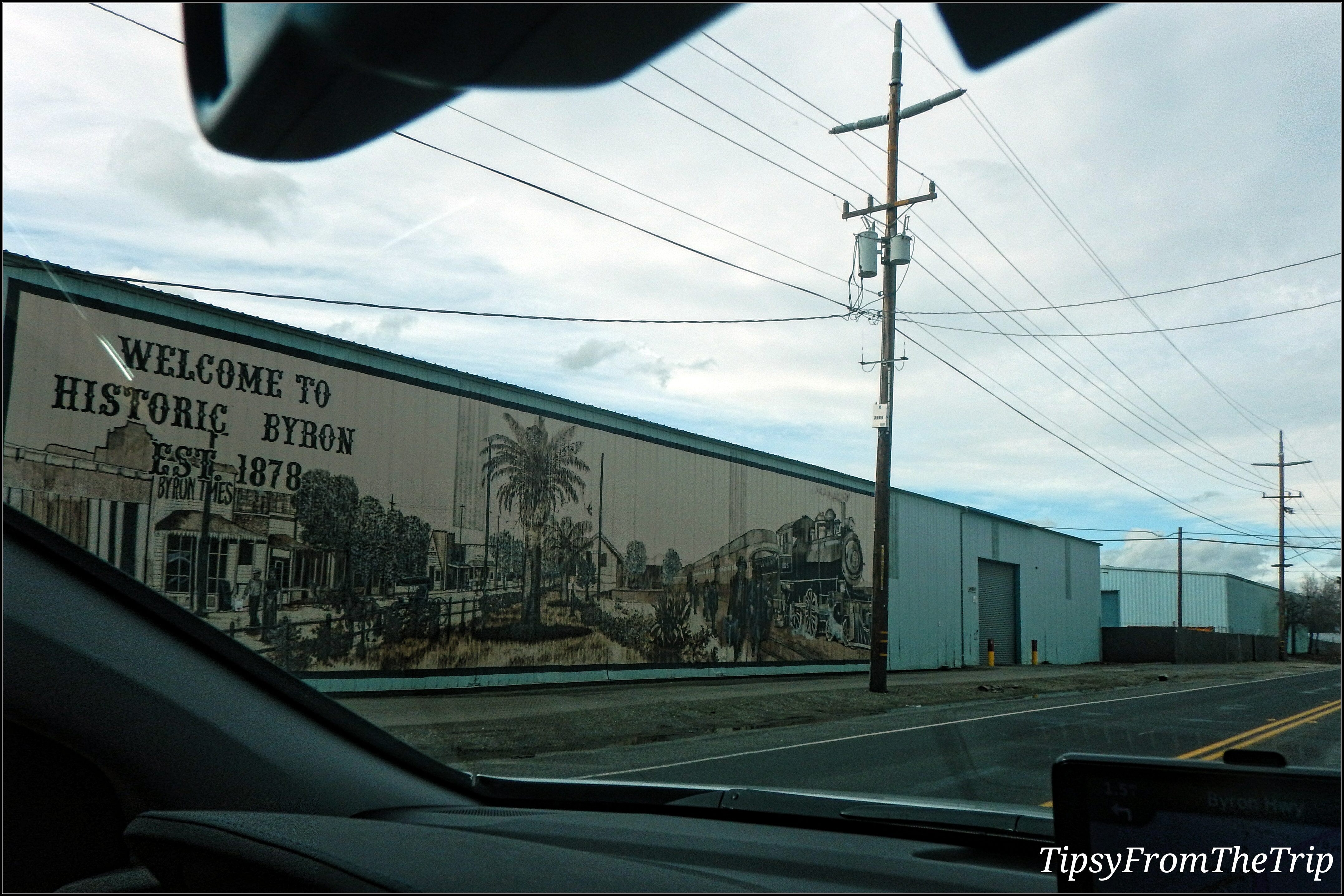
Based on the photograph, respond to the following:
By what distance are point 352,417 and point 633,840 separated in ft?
44.6

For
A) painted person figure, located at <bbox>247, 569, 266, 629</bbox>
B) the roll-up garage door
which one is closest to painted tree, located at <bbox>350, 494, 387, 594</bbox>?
painted person figure, located at <bbox>247, 569, 266, 629</bbox>

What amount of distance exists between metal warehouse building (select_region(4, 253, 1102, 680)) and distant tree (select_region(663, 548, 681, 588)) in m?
0.12

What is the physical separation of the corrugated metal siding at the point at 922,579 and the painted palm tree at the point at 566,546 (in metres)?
11.0

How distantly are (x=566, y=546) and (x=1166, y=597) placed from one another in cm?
1724

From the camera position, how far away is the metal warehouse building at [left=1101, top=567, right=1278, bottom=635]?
383 cm

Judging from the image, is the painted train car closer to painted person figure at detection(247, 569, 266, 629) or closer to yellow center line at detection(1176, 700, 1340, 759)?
painted person figure at detection(247, 569, 266, 629)

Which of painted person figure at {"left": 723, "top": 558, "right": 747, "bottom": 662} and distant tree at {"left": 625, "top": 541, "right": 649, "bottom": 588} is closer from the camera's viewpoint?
distant tree at {"left": 625, "top": 541, "right": 649, "bottom": 588}

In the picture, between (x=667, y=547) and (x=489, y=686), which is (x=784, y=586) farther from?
(x=489, y=686)

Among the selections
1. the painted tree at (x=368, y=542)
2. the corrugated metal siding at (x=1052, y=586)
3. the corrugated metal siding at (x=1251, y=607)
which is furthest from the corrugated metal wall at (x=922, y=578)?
the corrugated metal siding at (x=1251, y=607)

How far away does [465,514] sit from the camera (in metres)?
18.7

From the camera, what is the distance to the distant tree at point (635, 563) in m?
22.9

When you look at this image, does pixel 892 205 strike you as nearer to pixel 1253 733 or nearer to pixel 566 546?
pixel 1253 733

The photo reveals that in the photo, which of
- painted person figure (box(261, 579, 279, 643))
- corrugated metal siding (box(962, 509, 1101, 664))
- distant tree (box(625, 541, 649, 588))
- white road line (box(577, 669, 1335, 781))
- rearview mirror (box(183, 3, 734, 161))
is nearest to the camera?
rearview mirror (box(183, 3, 734, 161))

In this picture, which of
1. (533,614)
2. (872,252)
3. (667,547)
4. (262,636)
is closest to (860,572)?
(667,547)
